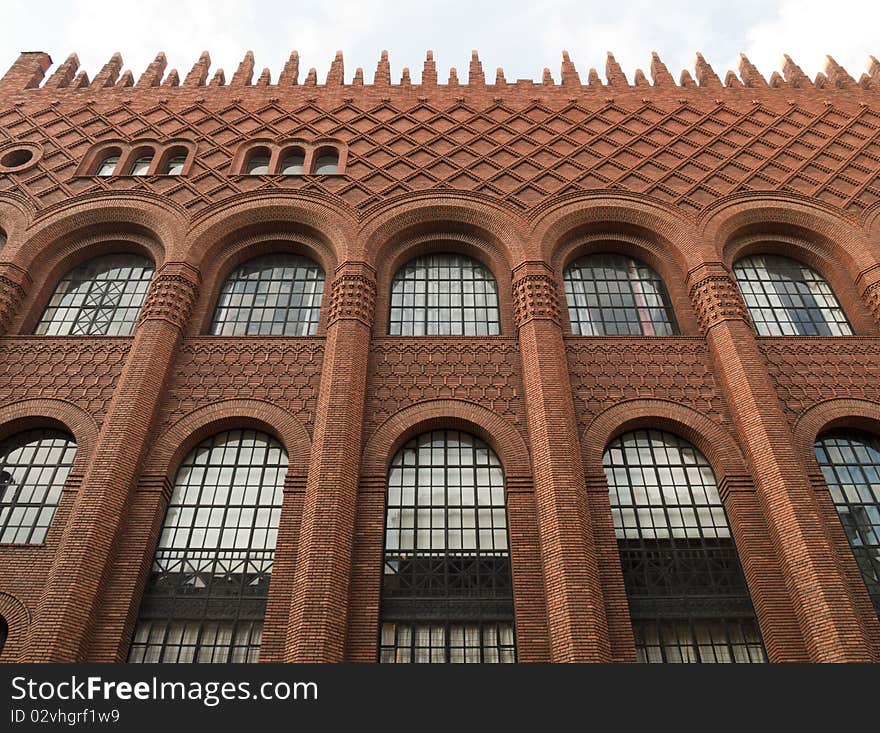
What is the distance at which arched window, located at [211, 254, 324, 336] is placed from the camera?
51.1ft

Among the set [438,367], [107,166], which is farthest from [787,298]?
[107,166]

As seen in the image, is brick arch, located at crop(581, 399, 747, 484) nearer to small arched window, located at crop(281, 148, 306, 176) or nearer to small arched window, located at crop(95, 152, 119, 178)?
small arched window, located at crop(281, 148, 306, 176)

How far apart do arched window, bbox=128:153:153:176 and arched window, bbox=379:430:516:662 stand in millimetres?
10798

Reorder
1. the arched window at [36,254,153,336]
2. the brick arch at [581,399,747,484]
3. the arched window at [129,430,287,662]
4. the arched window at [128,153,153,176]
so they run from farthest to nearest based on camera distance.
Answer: the arched window at [128,153,153,176] → the arched window at [36,254,153,336] → the brick arch at [581,399,747,484] → the arched window at [129,430,287,662]

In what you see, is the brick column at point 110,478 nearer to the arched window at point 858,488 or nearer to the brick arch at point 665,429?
the brick arch at point 665,429

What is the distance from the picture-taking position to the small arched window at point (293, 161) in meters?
18.2

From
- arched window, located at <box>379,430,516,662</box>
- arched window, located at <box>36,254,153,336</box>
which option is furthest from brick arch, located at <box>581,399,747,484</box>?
arched window, located at <box>36,254,153,336</box>

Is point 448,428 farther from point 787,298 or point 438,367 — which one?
point 787,298

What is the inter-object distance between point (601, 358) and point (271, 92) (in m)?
12.8

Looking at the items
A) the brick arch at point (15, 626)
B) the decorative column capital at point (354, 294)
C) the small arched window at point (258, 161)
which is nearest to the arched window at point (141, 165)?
the small arched window at point (258, 161)

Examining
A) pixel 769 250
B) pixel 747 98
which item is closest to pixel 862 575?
pixel 769 250

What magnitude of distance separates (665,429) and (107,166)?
15579 millimetres

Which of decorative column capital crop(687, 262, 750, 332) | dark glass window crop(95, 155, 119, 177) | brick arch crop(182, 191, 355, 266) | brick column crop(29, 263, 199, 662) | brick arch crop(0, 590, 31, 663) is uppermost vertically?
dark glass window crop(95, 155, 119, 177)

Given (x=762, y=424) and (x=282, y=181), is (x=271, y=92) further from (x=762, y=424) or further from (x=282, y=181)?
(x=762, y=424)
